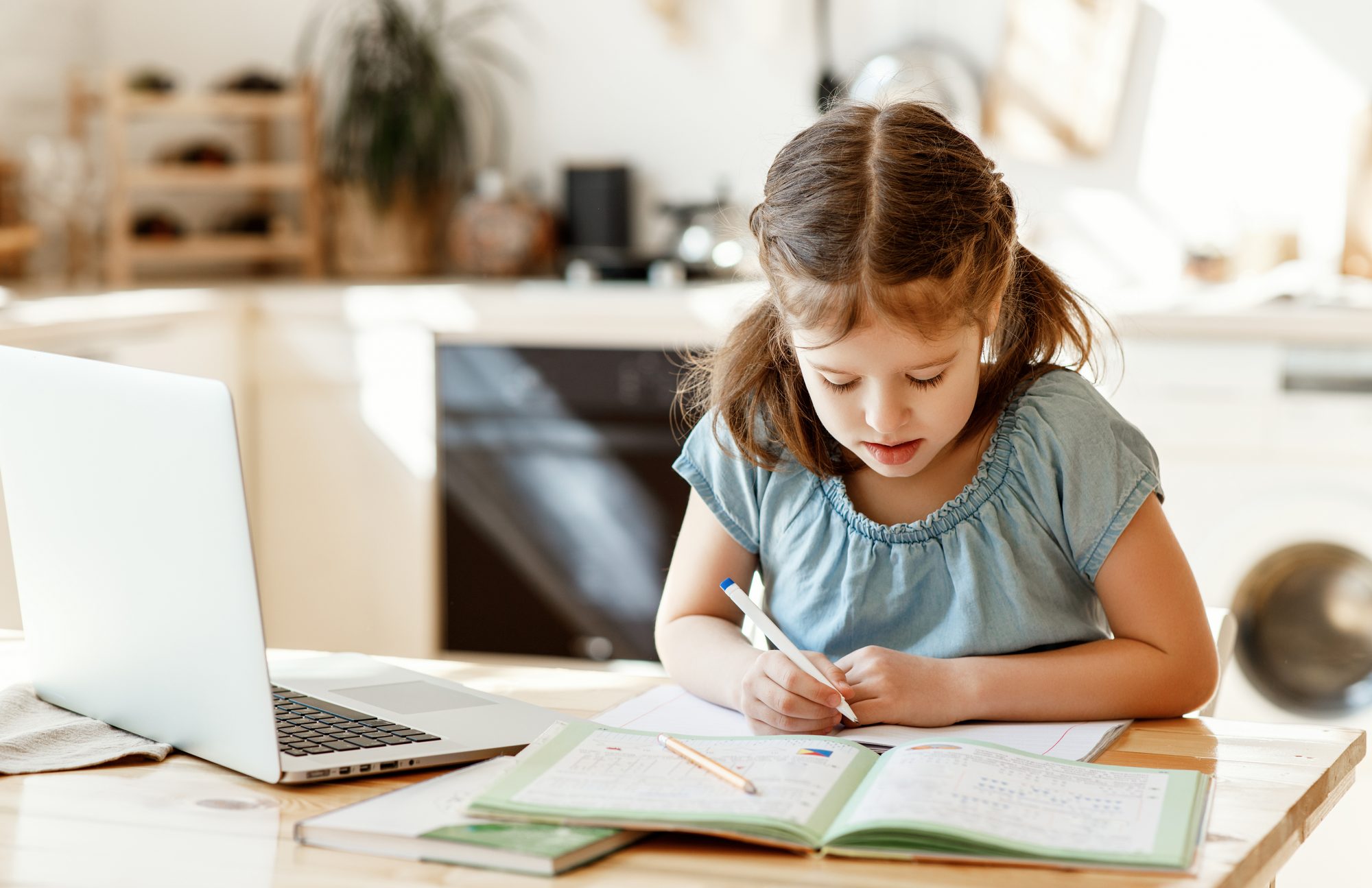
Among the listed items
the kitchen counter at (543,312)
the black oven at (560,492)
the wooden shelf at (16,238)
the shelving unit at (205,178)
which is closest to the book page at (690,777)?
the kitchen counter at (543,312)

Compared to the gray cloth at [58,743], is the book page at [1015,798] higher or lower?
higher

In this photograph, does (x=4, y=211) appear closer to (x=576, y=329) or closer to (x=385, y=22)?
(x=385, y=22)

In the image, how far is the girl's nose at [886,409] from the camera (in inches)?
41.5

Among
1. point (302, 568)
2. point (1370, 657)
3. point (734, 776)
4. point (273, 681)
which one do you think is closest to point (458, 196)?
point (302, 568)

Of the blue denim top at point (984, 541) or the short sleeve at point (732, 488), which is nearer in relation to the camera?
the blue denim top at point (984, 541)

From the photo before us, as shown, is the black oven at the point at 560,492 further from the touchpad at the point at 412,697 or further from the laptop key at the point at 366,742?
the laptop key at the point at 366,742

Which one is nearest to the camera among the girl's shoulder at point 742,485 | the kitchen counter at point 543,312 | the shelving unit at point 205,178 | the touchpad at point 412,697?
the touchpad at point 412,697

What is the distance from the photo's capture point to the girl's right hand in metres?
0.96

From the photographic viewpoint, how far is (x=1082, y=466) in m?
1.15

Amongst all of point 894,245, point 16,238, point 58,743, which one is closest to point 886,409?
point 894,245

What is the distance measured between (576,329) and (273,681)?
6.04 ft

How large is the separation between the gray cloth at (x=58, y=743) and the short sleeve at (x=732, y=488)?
19.4 inches

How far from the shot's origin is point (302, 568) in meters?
3.14

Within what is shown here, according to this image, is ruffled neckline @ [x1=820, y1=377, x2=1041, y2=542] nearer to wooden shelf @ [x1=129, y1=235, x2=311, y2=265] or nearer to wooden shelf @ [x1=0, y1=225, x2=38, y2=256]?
wooden shelf @ [x1=0, y1=225, x2=38, y2=256]
